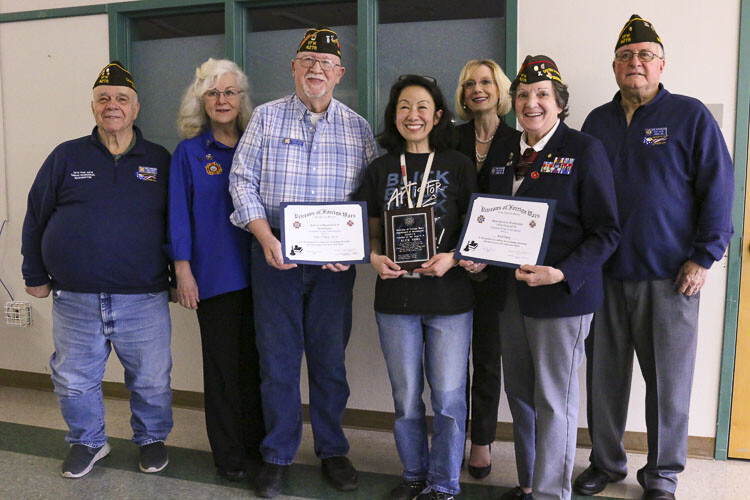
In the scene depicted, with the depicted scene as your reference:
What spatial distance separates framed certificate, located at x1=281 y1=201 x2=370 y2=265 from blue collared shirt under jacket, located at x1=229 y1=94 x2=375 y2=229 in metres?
0.13

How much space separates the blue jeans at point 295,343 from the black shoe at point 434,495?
477 mm

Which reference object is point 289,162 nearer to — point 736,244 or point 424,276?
point 424,276

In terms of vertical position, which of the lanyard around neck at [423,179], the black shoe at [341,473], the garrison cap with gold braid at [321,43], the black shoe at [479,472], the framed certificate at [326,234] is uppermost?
the garrison cap with gold braid at [321,43]

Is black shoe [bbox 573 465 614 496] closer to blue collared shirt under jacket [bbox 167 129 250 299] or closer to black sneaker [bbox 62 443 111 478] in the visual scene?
blue collared shirt under jacket [bbox 167 129 250 299]

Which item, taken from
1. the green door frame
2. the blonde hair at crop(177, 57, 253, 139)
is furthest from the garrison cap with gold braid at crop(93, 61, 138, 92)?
the green door frame

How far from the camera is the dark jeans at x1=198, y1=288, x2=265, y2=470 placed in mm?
2418

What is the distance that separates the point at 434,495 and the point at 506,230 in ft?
3.43

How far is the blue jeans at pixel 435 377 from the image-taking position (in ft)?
6.90

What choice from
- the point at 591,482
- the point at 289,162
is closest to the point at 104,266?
the point at 289,162

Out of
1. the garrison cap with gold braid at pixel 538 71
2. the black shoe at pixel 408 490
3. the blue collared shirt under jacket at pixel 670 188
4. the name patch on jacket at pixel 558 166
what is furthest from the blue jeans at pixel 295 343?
the blue collared shirt under jacket at pixel 670 188

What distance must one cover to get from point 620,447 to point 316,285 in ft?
4.78

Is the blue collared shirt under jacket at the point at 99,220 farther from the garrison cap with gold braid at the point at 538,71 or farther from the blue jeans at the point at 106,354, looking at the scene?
the garrison cap with gold braid at the point at 538,71

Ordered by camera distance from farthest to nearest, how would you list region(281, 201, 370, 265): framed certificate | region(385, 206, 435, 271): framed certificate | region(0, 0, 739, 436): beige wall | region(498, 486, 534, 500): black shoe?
region(0, 0, 739, 436): beige wall → region(498, 486, 534, 500): black shoe → region(281, 201, 370, 265): framed certificate → region(385, 206, 435, 271): framed certificate

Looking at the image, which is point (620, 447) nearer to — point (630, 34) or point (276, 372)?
point (276, 372)
